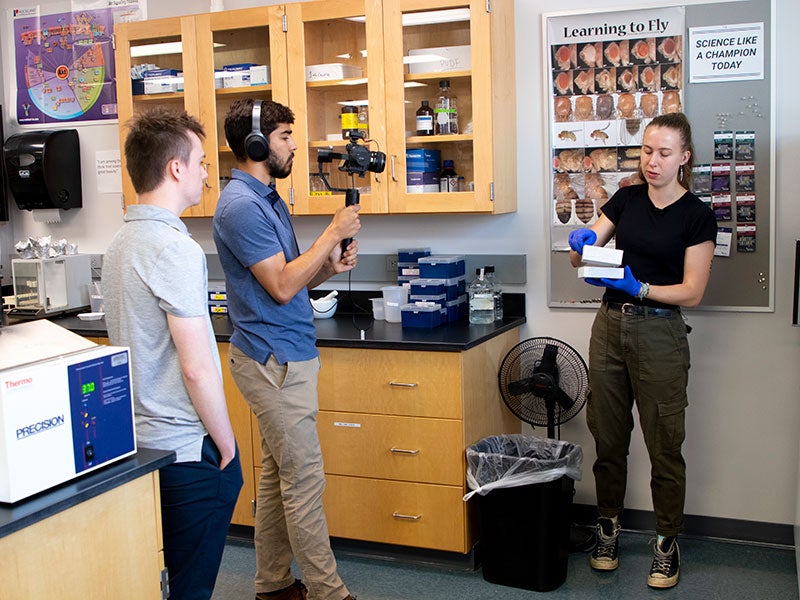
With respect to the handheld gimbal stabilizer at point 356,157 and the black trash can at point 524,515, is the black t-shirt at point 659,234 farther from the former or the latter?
Result: the handheld gimbal stabilizer at point 356,157

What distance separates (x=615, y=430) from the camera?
308 centimetres

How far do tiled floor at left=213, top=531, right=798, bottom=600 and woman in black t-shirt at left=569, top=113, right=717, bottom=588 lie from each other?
80mm

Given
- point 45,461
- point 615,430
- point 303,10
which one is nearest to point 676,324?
point 615,430

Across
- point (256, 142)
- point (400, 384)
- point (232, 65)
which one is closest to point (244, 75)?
point (232, 65)

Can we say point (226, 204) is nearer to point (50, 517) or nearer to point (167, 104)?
point (50, 517)

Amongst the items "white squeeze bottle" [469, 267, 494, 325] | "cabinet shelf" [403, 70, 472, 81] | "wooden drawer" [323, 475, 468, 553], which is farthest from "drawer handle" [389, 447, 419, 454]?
"cabinet shelf" [403, 70, 472, 81]

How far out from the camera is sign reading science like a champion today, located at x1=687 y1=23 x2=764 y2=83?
3127 mm

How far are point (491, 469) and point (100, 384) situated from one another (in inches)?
65.1

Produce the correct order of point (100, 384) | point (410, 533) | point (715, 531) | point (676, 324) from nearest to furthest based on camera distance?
point (100, 384), point (676, 324), point (410, 533), point (715, 531)

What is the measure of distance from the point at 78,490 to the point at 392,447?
5.39 feet

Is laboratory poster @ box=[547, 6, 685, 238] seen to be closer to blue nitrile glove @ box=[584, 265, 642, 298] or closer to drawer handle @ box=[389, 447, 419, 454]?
blue nitrile glove @ box=[584, 265, 642, 298]

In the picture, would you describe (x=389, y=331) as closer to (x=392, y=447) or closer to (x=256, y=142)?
(x=392, y=447)

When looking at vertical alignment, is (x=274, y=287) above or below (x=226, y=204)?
below

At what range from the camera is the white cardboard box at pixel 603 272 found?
2775mm
